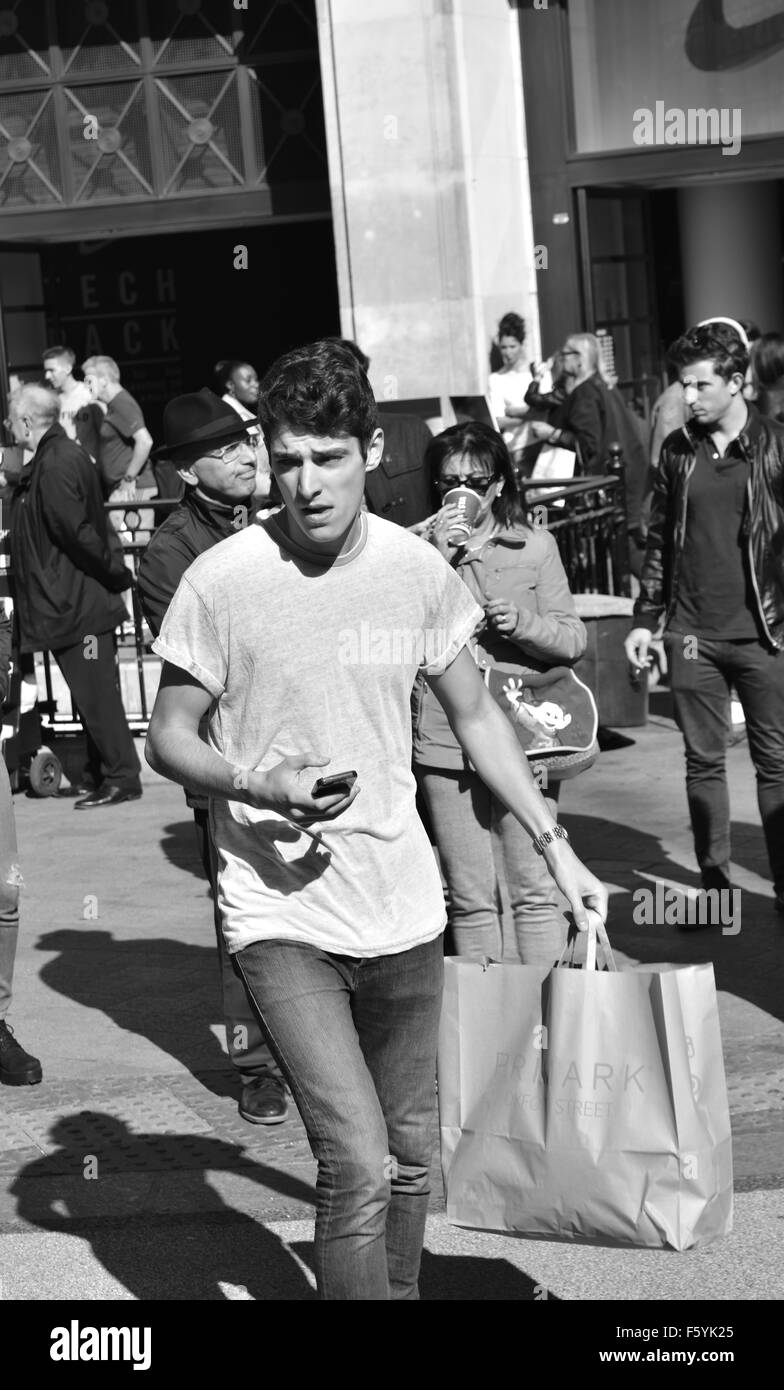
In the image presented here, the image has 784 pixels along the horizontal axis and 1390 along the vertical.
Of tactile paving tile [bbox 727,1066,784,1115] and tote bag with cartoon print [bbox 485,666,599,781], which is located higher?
tote bag with cartoon print [bbox 485,666,599,781]

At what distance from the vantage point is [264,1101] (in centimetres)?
539

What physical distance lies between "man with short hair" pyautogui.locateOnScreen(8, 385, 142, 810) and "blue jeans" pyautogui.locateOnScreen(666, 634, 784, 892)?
376 cm

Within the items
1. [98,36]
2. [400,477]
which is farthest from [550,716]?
[98,36]

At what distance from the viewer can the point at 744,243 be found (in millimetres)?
16344

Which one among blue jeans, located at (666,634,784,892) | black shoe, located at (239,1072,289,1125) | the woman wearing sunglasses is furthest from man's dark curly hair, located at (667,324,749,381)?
black shoe, located at (239,1072,289,1125)

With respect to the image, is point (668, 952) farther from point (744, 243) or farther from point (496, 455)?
point (744, 243)

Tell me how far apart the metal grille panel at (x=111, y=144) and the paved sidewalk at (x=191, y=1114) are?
6.83 m

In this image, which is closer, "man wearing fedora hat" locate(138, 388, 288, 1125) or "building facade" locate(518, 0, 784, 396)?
"man wearing fedora hat" locate(138, 388, 288, 1125)

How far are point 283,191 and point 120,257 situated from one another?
4669mm

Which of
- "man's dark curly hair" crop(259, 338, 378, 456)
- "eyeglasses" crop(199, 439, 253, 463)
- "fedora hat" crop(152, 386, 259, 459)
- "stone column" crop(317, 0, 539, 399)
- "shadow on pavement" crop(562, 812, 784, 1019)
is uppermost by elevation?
"stone column" crop(317, 0, 539, 399)

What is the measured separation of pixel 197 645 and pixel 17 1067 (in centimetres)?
274

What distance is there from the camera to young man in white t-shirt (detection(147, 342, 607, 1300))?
3.30 m

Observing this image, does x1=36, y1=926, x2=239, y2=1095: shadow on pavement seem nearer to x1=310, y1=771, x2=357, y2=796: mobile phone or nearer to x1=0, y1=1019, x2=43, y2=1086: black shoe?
x1=0, y1=1019, x2=43, y2=1086: black shoe
